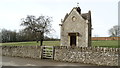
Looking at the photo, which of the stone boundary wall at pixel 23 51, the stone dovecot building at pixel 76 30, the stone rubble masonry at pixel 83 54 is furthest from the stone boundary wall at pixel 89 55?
the stone dovecot building at pixel 76 30

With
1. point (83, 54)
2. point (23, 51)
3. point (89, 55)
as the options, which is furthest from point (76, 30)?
point (23, 51)

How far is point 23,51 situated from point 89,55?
9.07 m

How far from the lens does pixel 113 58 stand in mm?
9695

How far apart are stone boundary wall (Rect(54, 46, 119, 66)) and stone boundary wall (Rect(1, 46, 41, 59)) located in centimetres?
282

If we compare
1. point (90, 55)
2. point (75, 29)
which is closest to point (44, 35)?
point (75, 29)

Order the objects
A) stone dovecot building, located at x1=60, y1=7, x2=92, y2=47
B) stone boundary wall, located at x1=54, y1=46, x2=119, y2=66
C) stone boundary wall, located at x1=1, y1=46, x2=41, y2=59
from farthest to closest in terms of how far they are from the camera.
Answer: stone dovecot building, located at x1=60, y1=7, x2=92, y2=47
stone boundary wall, located at x1=1, y1=46, x2=41, y2=59
stone boundary wall, located at x1=54, y1=46, x2=119, y2=66

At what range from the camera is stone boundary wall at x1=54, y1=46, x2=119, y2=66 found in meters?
9.77

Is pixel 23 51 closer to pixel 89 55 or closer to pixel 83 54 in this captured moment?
pixel 83 54

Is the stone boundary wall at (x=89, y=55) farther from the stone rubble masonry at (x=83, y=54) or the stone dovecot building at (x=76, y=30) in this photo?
the stone dovecot building at (x=76, y=30)

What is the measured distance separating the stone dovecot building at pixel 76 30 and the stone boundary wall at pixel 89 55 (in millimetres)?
8535

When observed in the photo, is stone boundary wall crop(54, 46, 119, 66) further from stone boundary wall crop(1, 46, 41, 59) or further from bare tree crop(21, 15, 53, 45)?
bare tree crop(21, 15, 53, 45)

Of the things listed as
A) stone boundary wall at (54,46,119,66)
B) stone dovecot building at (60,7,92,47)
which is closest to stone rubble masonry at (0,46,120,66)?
stone boundary wall at (54,46,119,66)

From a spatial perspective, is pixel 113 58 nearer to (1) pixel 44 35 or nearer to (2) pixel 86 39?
(2) pixel 86 39

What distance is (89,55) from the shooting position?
35.1ft
